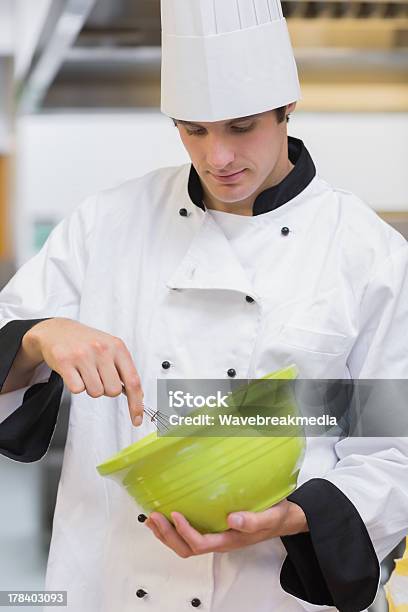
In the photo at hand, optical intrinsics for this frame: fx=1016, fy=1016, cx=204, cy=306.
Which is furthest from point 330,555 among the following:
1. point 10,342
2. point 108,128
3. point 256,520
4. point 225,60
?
point 108,128

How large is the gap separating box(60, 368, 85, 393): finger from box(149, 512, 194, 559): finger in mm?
123

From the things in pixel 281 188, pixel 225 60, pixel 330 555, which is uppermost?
pixel 225 60

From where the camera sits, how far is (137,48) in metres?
2.10

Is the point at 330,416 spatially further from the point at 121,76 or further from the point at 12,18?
the point at 12,18

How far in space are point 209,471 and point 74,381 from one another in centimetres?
14

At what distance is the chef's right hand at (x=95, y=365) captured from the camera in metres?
0.86

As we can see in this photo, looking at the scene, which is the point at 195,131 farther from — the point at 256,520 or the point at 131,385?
the point at 256,520

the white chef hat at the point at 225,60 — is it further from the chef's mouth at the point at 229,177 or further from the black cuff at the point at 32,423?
the black cuff at the point at 32,423

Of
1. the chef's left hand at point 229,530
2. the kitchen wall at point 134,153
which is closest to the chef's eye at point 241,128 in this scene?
the chef's left hand at point 229,530

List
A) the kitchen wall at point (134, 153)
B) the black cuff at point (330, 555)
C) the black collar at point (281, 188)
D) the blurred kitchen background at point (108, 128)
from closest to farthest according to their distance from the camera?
the black cuff at point (330, 555) → the black collar at point (281, 188) → the blurred kitchen background at point (108, 128) → the kitchen wall at point (134, 153)

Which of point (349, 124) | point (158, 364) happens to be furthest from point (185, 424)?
point (349, 124)

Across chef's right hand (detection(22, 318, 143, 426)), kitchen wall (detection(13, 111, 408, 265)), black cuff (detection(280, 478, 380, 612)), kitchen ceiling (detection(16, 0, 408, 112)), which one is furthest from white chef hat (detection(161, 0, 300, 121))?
kitchen wall (detection(13, 111, 408, 265))

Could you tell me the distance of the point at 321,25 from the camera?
2.15 m

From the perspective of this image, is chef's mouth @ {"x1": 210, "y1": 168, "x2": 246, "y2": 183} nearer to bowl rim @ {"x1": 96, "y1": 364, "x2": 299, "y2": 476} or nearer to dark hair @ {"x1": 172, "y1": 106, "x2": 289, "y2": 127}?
dark hair @ {"x1": 172, "y1": 106, "x2": 289, "y2": 127}
